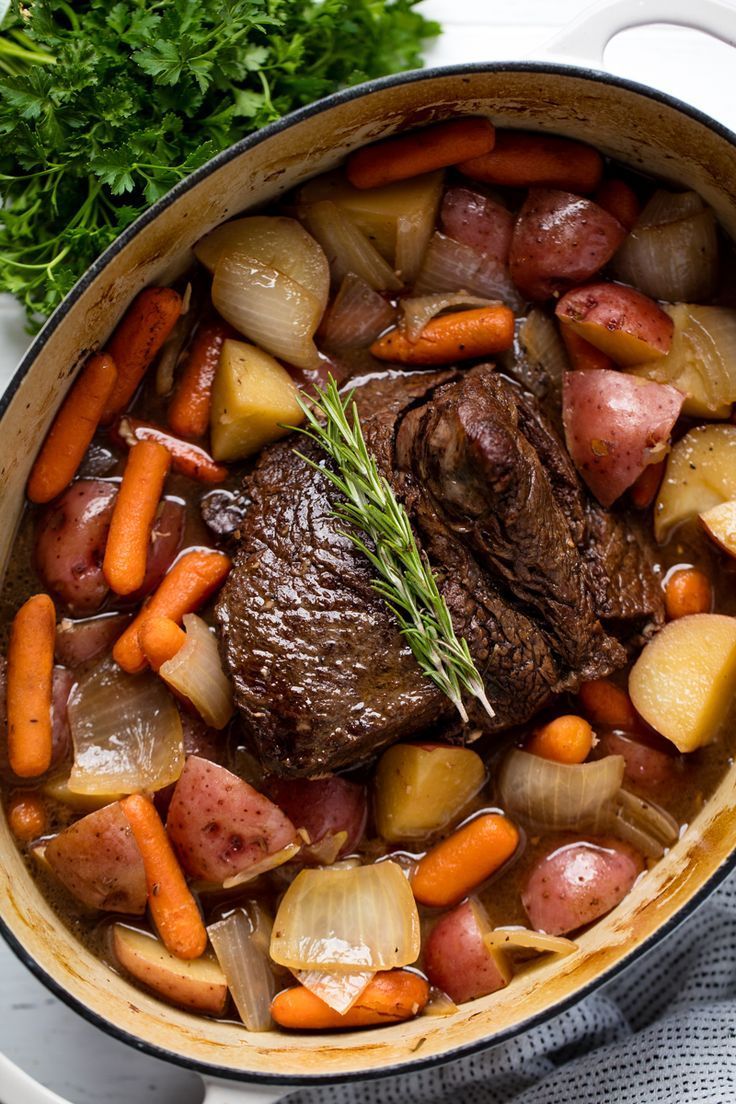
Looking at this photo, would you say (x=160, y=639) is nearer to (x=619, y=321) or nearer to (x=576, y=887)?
(x=576, y=887)

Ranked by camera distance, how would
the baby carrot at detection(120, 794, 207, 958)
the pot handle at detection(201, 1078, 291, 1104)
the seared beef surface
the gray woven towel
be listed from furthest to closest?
the gray woven towel → the baby carrot at detection(120, 794, 207, 958) → the seared beef surface → the pot handle at detection(201, 1078, 291, 1104)

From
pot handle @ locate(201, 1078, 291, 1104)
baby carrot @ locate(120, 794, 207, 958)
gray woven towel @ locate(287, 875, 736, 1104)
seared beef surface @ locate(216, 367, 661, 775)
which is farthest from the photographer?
gray woven towel @ locate(287, 875, 736, 1104)

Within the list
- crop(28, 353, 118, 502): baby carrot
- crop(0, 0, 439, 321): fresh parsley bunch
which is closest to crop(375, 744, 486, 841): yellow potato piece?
crop(28, 353, 118, 502): baby carrot

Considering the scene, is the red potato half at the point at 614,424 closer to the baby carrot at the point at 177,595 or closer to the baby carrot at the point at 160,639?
the baby carrot at the point at 177,595

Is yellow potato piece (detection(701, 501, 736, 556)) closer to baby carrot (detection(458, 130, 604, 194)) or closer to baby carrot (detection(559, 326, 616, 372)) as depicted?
baby carrot (detection(559, 326, 616, 372))

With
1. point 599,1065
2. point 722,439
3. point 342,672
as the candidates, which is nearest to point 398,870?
point 342,672
